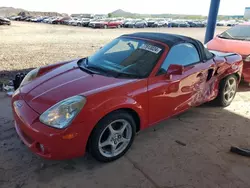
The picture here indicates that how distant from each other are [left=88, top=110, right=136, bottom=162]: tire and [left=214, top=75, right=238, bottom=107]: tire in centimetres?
220

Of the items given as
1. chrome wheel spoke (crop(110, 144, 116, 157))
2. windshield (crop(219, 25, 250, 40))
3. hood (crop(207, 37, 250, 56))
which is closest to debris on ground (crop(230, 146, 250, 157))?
chrome wheel spoke (crop(110, 144, 116, 157))

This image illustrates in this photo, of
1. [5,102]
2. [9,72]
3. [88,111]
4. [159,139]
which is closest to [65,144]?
[88,111]

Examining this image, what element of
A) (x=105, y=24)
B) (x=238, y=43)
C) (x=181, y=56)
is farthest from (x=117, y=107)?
(x=105, y=24)

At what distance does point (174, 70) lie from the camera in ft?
10.3

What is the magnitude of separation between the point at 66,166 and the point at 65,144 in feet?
1.62

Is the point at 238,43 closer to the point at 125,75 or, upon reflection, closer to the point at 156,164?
the point at 125,75

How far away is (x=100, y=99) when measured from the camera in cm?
257

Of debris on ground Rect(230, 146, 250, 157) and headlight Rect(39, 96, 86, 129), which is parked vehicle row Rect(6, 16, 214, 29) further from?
headlight Rect(39, 96, 86, 129)

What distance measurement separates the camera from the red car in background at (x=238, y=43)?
18.0 feet

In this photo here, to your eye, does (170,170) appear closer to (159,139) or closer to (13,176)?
(159,139)

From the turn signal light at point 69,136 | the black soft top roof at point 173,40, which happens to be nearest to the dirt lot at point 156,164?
the turn signal light at point 69,136

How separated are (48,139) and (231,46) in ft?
17.0

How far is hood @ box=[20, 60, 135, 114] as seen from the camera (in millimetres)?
2660

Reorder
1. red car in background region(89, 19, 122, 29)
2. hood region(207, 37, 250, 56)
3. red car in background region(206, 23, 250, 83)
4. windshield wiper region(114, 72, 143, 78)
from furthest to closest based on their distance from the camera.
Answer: red car in background region(89, 19, 122, 29), hood region(207, 37, 250, 56), red car in background region(206, 23, 250, 83), windshield wiper region(114, 72, 143, 78)
